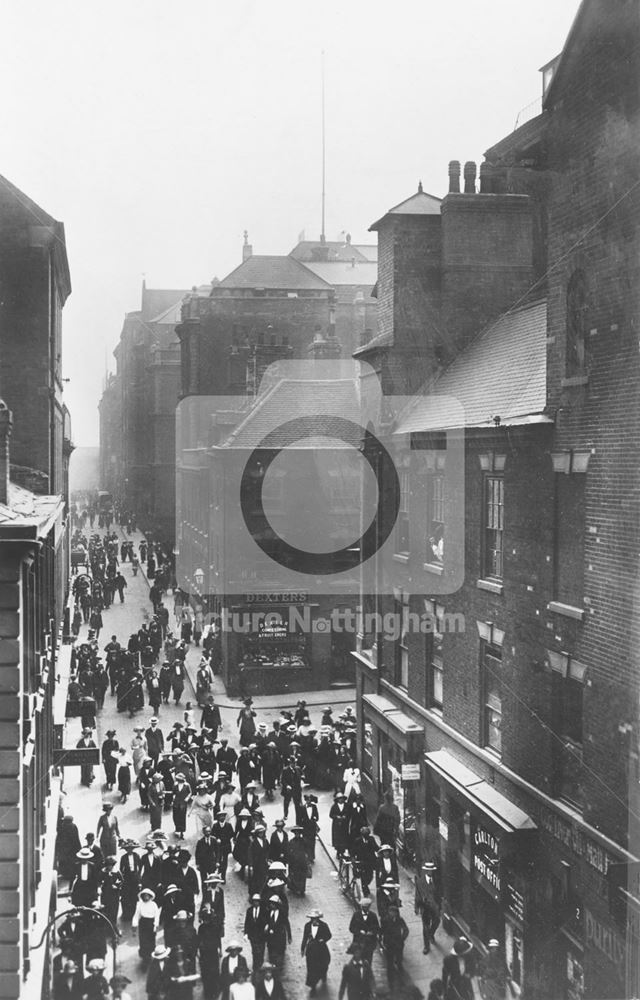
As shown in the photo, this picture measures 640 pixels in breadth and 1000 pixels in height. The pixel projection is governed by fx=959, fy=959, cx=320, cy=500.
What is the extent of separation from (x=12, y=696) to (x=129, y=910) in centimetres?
859

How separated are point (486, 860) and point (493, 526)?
615 centimetres

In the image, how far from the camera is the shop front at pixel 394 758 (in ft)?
70.5

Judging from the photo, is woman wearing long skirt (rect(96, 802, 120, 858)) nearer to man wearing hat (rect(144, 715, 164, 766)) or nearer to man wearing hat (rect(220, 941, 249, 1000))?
man wearing hat (rect(144, 715, 164, 766))

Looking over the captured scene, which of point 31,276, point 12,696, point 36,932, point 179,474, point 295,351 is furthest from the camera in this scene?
point 179,474

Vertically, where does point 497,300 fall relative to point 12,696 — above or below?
above

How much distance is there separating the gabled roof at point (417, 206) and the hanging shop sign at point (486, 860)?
15.2 m

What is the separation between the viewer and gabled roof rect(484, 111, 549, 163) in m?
24.9

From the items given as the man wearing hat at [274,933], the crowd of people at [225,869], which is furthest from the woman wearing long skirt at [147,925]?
the man wearing hat at [274,933]

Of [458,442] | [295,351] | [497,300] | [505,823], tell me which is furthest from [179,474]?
[505,823]

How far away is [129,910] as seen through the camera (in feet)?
60.1

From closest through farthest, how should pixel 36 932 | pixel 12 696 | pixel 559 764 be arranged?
pixel 12 696 → pixel 36 932 → pixel 559 764

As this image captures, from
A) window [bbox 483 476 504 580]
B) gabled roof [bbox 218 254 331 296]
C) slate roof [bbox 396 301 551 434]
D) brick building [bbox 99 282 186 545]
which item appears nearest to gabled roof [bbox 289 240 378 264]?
gabled roof [bbox 218 254 331 296]

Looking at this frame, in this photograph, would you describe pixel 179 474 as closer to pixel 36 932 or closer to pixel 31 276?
pixel 31 276

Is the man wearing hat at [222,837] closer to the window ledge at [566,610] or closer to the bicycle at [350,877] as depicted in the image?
the bicycle at [350,877]
